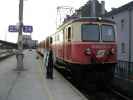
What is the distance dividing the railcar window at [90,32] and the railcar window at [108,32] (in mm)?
344

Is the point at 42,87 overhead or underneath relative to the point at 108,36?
underneath

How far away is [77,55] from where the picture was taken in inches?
719

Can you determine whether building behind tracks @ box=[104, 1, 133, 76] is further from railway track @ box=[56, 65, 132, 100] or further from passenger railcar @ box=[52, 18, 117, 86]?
passenger railcar @ box=[52, 18, 117, 86]

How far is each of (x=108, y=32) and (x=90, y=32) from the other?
101 cm

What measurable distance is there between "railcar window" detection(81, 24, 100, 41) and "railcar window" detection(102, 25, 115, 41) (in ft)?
1.13

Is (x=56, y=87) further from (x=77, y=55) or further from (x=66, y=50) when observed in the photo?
(x=66, y=50)

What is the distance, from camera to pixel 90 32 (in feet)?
61.7

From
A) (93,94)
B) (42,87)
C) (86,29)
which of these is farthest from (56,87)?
(86,29)

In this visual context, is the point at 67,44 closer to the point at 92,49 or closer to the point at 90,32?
the point at 90,32

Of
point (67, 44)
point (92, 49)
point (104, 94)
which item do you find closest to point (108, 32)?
point (92, 49)

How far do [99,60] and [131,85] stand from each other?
2624 mm

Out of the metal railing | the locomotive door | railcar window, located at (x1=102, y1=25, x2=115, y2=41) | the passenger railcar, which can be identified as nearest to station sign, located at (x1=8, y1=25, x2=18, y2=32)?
the locomotive door

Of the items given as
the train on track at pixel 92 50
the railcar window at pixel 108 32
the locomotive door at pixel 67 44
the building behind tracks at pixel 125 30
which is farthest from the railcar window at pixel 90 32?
the building behind tracks at pixel 125 30

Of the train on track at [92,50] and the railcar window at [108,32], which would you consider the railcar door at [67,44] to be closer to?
the train on track at [92,50]
